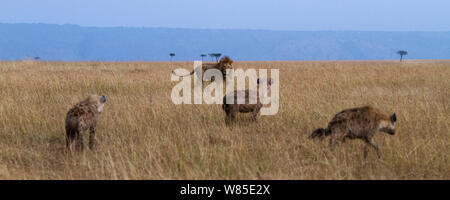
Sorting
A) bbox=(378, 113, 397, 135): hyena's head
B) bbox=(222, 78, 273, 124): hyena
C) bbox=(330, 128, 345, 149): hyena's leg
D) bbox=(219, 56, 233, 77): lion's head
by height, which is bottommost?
bbox=(330, 128, 345, 149): hyena's leg

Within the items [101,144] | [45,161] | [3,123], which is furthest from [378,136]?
[3,123]

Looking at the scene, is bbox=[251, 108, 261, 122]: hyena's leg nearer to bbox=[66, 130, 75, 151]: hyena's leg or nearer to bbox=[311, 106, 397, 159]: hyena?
bbox=[311, 106, 397, 159]: hyena

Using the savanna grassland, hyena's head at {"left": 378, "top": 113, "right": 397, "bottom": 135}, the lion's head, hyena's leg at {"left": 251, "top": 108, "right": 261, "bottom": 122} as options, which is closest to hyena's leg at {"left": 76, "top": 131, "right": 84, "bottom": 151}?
the savanna grassland

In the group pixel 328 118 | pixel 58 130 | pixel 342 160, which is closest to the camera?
pixel 342 160

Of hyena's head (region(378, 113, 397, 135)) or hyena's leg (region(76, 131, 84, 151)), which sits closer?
hyena's head (region(378, 113, 397, 135))

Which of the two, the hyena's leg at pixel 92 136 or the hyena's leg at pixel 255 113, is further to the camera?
the hyena's leg at pixel 255 113

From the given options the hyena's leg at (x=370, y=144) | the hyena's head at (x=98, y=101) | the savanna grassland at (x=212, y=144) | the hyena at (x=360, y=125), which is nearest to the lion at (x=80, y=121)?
the hyena's head at (x=98, y=101)

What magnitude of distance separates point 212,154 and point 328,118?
10.6 feet

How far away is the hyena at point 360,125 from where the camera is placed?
4797mm

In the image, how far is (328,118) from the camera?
7516mm

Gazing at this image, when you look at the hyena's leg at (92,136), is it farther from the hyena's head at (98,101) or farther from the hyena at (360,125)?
the hyena at (360,125)

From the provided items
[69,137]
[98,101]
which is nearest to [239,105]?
[98,101]

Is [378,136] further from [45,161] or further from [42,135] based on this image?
[42,135]

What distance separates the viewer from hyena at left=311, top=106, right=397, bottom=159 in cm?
480
